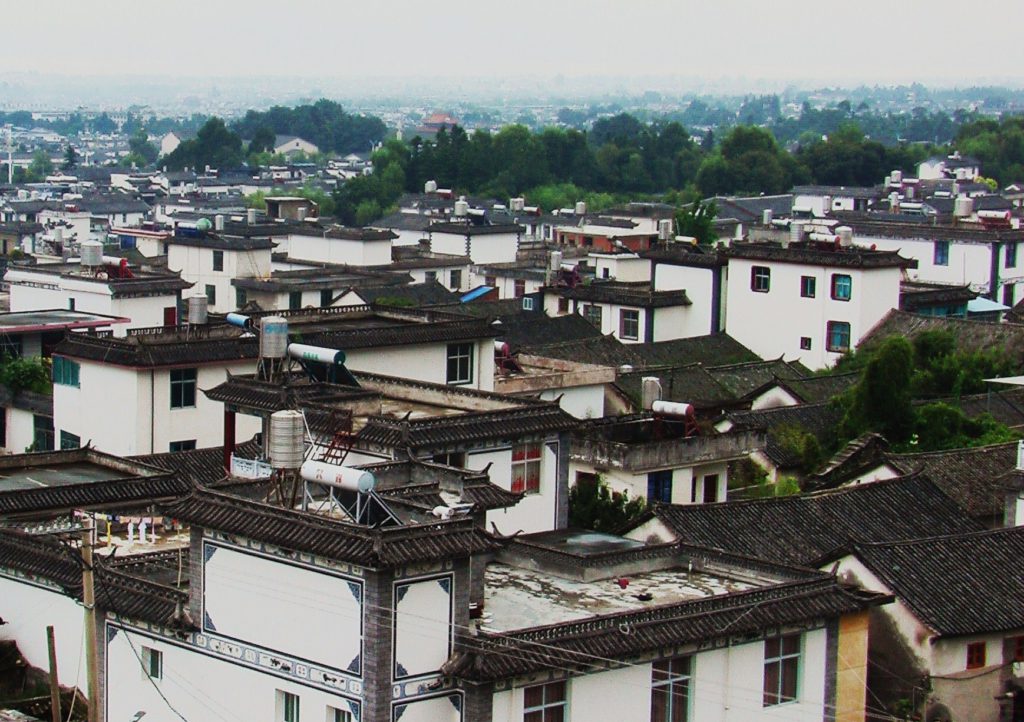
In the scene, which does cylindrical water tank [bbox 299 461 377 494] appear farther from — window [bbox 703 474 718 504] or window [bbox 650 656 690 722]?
Result: window [bbox 703 474 718 504]

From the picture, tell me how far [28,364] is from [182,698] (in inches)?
867

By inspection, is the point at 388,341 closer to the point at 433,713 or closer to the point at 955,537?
the point at 955,537

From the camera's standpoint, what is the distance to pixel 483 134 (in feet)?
416

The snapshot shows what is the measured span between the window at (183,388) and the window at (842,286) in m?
19.7

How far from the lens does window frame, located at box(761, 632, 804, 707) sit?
23.0 m

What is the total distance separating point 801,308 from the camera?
53.0 meters

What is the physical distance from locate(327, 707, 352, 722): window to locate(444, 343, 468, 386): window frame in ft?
64.7

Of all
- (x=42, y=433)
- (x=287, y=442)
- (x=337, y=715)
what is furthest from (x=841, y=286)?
(x=337, y=715)

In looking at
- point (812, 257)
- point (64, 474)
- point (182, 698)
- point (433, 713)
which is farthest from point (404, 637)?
point (812, 257)

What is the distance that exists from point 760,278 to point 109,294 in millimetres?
16976

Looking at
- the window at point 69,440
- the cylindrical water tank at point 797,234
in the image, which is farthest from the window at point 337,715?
the cylindrical water tank at point 797,234

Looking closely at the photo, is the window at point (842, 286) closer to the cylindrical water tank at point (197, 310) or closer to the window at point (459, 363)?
the window at point (459, 363)

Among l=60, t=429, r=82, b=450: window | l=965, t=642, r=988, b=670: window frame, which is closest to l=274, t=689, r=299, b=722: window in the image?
l=965, t=642, r=988, b=670: window frame

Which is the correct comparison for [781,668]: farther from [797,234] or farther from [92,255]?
[797,234]
